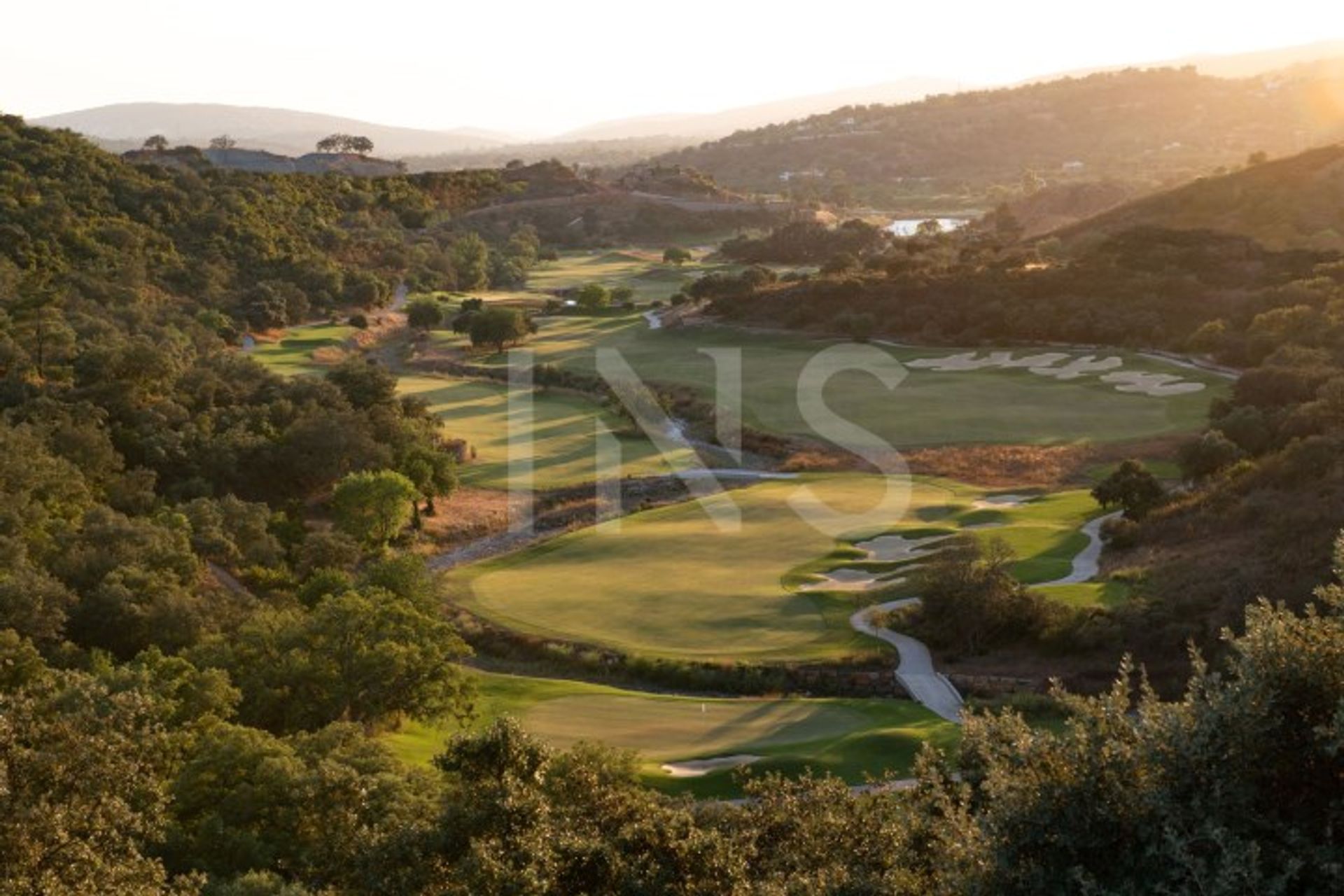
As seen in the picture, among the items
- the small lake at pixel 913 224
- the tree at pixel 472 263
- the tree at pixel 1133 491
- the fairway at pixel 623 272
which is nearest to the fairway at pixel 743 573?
the tree at pixel 1133 491

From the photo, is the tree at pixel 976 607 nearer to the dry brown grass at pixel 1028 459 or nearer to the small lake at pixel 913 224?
the dry brown grass at pixel 1028 459

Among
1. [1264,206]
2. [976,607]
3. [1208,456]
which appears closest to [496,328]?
[1208,456]

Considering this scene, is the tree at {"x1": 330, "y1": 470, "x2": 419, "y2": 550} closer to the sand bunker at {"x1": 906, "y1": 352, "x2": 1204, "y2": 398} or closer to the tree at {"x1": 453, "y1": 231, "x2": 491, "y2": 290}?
the sand bunker at {"x1": 906, "y1": 352, "x2": 1204, "y2": 398}

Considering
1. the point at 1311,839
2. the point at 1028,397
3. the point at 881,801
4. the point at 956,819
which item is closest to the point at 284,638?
the point at 881,801

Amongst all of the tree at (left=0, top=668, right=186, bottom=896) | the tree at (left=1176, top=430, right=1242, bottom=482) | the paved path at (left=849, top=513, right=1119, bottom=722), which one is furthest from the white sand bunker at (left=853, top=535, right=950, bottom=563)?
the tree at (left=0, top=668, right=186, bottom=896)

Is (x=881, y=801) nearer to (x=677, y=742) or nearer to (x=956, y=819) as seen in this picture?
(x=956, y=819)

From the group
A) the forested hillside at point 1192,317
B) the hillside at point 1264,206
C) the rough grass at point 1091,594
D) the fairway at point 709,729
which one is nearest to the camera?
the fairway at point 709,729

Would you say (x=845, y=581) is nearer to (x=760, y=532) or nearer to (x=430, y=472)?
(x=760, y=532)
